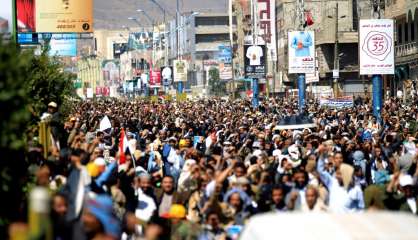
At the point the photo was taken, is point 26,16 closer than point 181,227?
No

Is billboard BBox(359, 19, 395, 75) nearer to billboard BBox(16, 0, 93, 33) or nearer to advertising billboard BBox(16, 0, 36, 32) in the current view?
advertising billboard BBox(16, 0, 36, 32)

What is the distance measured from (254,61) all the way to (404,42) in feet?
33.7

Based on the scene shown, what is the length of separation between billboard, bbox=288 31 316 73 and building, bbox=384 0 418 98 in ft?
37.4

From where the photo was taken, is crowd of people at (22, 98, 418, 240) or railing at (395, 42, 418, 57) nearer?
crowd of people at (22, 98, 418, 240)

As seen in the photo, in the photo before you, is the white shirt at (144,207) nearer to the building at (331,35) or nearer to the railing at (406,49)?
the railing at (406,49)

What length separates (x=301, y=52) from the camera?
54.8 metres

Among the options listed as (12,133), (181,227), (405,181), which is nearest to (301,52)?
(405,181)

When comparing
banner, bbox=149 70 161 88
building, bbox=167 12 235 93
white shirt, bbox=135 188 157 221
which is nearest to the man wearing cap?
white shirt, bbox=135 188 157 221

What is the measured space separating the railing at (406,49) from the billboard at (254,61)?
310 inches

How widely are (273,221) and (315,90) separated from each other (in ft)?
247

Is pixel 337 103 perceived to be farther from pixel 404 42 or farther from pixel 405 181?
pixel 405 181

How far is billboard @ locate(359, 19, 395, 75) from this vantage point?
36562 mm

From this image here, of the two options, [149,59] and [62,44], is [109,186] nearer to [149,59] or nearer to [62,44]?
[62,44]

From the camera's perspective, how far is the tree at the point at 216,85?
491 feet
